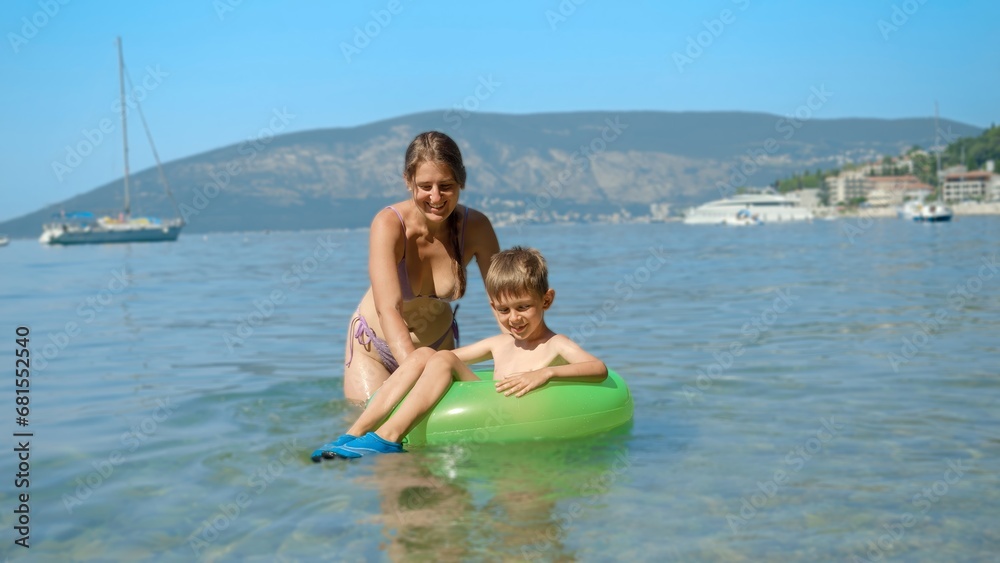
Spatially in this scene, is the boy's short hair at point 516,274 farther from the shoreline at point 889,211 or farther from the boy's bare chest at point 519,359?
the shoreline at point 889,211

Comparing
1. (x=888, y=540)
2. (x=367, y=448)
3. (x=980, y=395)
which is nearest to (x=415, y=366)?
(x=367, y=448)

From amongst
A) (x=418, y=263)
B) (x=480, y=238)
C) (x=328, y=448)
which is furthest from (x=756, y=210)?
(x=328, y=448)

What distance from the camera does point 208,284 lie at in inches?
775

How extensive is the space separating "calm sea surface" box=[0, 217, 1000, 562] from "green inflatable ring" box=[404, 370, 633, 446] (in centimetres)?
8

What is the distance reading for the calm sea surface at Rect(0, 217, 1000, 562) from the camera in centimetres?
347

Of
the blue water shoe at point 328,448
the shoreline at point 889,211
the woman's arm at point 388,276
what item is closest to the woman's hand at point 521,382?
the woman's arm at point 388,276

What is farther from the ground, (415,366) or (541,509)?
(415,366)

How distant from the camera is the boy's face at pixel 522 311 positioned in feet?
16.0

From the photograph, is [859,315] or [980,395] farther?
[859,315]

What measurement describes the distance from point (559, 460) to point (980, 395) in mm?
2974

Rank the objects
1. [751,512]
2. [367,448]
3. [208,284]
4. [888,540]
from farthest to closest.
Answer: [208,284]
[367,448]
[751,512]
[888,540]

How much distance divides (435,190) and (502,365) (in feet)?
3.39

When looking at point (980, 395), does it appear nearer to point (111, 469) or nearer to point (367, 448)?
point (367, 448)

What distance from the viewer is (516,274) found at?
476 cm
